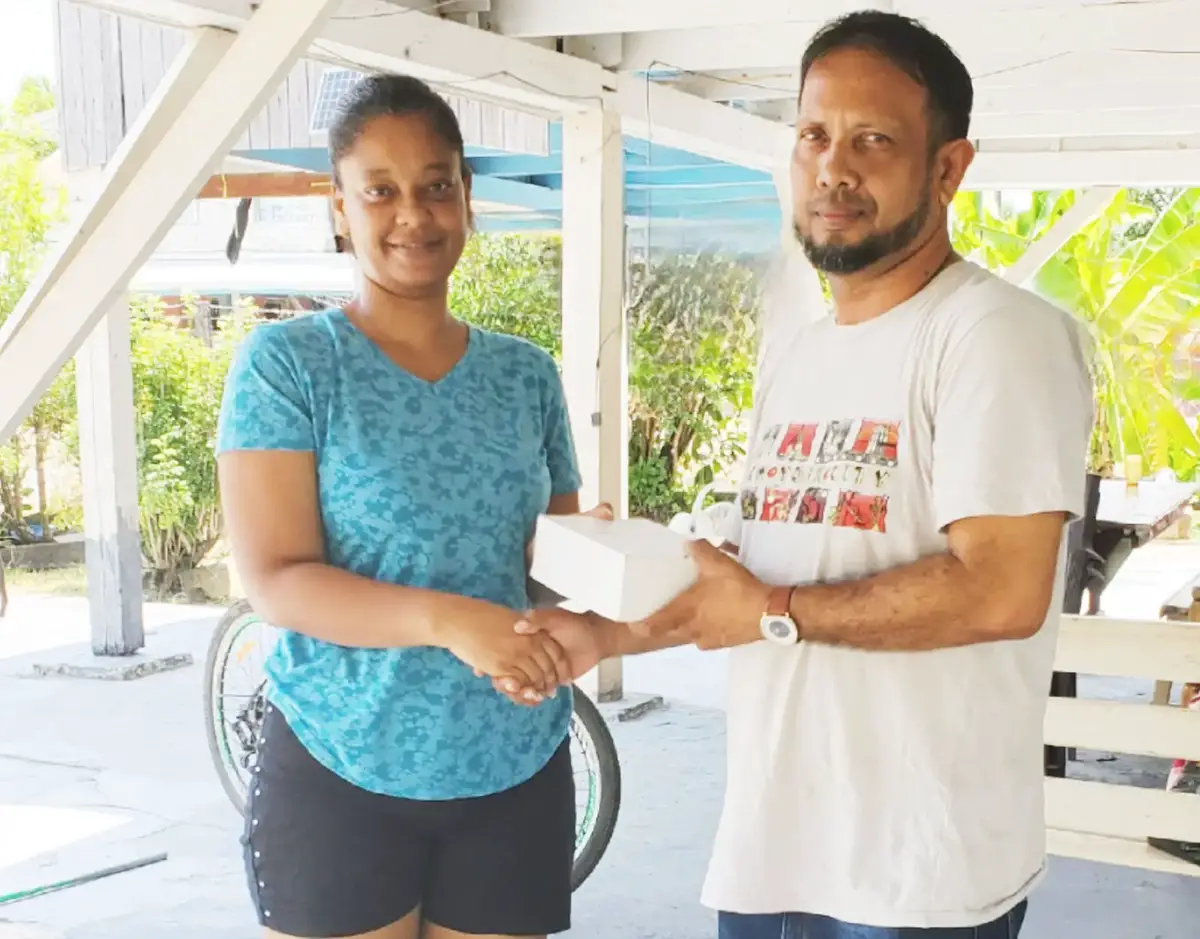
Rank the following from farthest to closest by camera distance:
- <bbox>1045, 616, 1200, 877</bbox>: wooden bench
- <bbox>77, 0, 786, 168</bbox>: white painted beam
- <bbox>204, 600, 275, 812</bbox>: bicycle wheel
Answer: <bbox>204, 600, 275, 812</bbox>: bicycle wheel
<bbox>77, 0, 786, 168</bbox>: white painted beam
<bbox>1045, 616, 1200, 877</bbox>: wooden bench

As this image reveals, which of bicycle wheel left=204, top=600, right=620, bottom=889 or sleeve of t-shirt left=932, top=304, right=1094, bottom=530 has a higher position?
sleeve of t-shirt left=932, top=304, right=1094, bottom=530

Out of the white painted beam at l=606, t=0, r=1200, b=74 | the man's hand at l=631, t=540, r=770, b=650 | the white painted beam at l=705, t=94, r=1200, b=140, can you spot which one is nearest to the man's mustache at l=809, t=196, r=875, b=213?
the man's hand at l=631, t=540, r=770, b=650

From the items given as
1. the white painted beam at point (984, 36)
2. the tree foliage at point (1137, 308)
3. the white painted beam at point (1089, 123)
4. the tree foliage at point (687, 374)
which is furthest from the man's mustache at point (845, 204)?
the tree foliage at point (1137, 308)

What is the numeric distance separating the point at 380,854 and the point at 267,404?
0.56 metres

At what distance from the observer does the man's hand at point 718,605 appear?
1478mm

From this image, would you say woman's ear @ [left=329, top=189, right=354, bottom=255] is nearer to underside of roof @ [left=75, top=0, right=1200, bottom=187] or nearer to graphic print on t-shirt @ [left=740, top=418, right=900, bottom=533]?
graphic print on t-shirt @ [left=740, top=418, right=900, bottom=533]

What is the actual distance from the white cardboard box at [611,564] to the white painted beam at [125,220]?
6.20ft

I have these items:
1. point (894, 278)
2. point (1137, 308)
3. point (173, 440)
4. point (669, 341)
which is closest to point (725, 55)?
point (669, 341)

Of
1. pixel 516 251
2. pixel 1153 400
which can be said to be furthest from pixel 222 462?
pixel 1153 400

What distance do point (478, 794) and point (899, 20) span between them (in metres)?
1.06

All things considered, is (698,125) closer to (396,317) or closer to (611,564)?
(396,317)

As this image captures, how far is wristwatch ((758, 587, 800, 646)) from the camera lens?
1448mm

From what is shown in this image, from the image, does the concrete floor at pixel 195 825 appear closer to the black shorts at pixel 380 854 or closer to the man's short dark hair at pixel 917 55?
the black shorts at pixel 380 854

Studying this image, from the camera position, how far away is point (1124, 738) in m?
3.11
